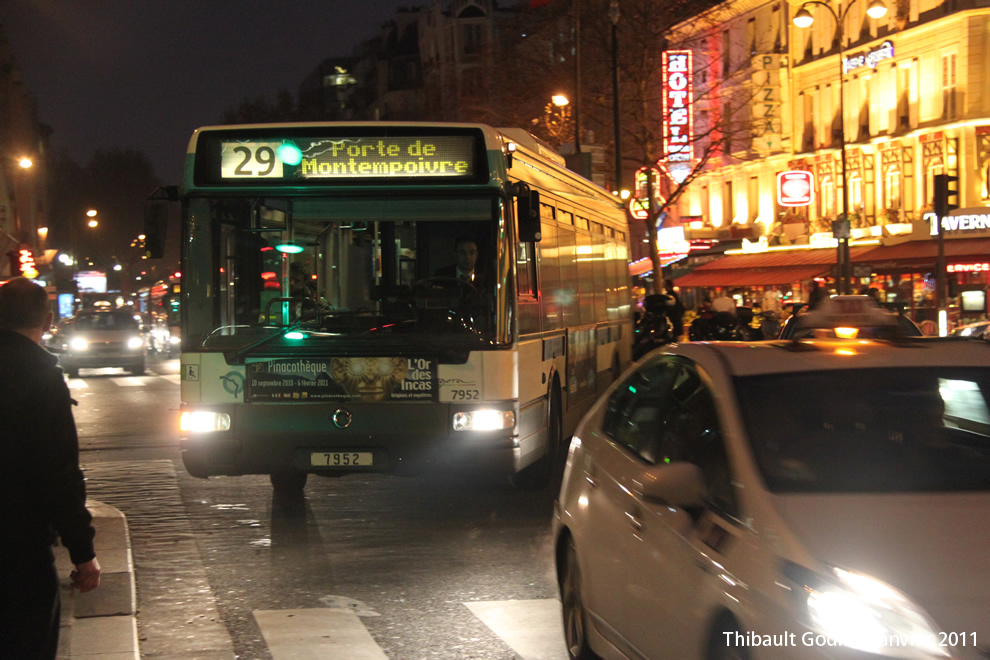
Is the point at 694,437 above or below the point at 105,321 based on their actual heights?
above

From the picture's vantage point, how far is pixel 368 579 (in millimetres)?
7809

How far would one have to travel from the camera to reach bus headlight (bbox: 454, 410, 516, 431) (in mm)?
9555

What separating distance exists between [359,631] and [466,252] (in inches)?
149

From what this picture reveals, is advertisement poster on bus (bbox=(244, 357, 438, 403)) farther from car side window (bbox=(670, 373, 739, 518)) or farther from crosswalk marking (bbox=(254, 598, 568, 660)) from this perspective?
car side window (bbox=(670, 373, 739, 518))

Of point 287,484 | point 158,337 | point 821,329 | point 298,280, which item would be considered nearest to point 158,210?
point 298,280

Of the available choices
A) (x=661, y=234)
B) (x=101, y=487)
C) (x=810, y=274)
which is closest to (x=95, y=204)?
(x=661, y=234)

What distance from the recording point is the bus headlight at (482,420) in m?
9.55

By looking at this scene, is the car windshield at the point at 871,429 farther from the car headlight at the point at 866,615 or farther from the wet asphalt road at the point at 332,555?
the wet asphalt road at the point at 332,555

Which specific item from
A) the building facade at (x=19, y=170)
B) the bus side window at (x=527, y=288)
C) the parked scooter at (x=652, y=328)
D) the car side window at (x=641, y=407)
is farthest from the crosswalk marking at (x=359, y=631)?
the building facade at (x=19, y=170)

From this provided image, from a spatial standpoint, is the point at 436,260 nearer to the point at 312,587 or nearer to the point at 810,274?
the point at 312,587

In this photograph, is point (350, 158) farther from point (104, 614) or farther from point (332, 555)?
point (104, 614)

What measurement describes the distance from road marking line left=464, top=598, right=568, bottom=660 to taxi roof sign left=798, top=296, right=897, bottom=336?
579cm

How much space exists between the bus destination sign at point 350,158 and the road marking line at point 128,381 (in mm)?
21671

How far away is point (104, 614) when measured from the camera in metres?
6.38
